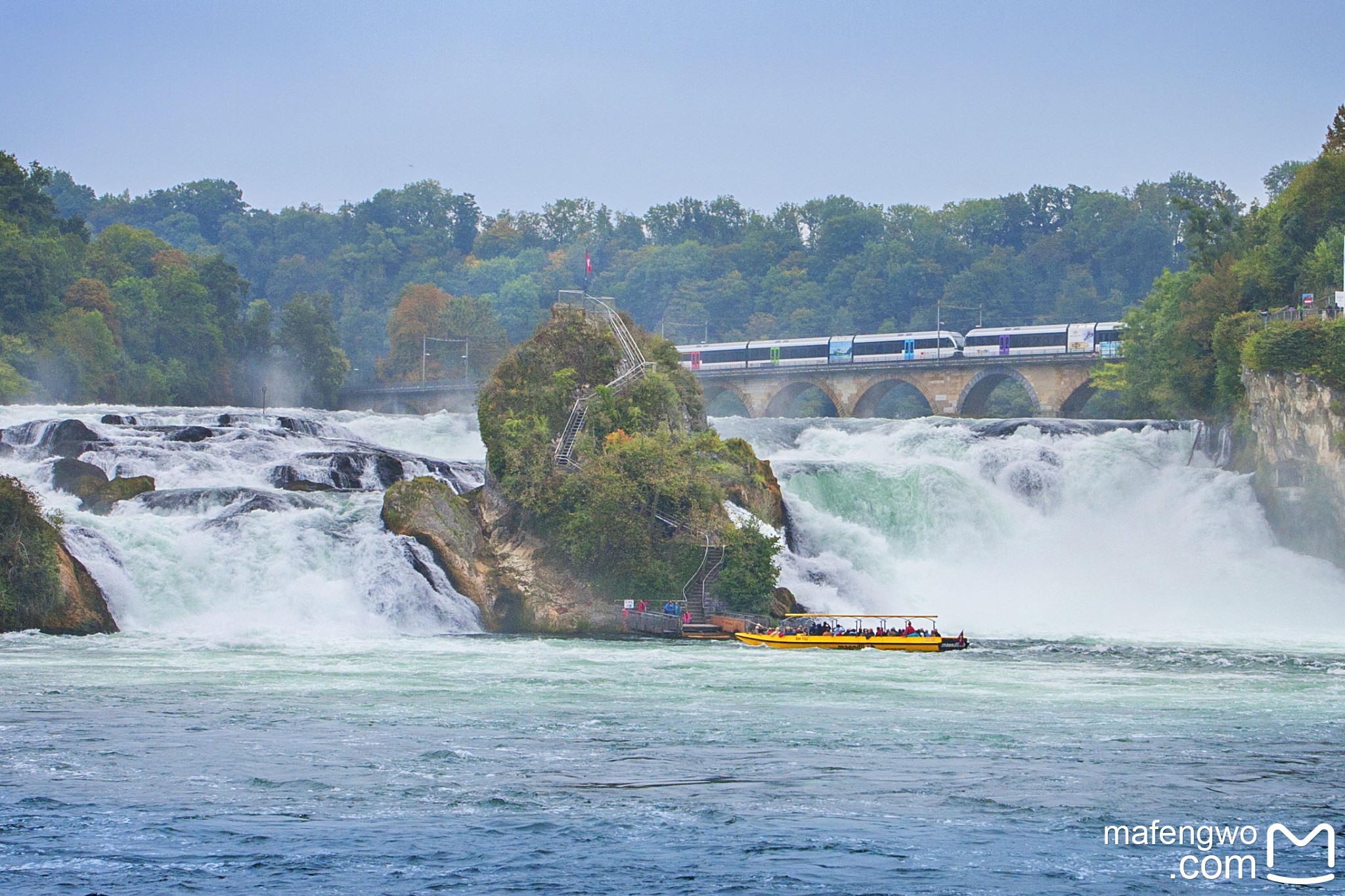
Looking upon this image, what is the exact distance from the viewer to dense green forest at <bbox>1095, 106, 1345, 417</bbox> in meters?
50.2

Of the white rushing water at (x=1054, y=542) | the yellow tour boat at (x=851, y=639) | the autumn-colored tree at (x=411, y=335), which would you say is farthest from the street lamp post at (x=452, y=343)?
the yellow tour boat at (x=851, y=639)

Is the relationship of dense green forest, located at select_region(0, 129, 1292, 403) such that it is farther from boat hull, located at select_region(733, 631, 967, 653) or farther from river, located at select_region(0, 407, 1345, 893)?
boat hull, located at select_region(733, 631, 967, 653)

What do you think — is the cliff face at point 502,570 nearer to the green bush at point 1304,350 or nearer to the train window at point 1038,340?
the green bush at point 1304,350

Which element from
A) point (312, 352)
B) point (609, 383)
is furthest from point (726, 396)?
point (609, 383)

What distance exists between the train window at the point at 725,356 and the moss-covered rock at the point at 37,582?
64.9m

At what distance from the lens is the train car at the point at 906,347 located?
92.9 meters

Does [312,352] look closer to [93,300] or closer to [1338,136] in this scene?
[93,300]

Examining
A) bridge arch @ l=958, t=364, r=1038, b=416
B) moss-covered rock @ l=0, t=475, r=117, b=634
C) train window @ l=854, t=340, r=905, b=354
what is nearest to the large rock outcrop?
moss-covered rock @ l=0, t=475, r=117, b=634

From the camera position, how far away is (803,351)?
321ft

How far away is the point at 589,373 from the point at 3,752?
2669 centimetres

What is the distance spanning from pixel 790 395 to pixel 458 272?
71.9 meters

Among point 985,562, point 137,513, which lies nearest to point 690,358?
point 985,562

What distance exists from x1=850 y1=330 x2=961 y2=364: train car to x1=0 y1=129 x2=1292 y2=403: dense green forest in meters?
14.9

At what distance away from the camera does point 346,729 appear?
26.0 meters
